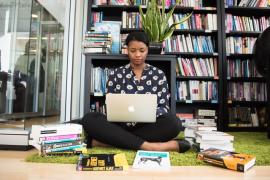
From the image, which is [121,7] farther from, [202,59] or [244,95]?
[244,95]

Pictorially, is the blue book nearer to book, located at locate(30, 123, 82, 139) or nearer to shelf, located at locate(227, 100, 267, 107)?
book, located at locate(30, 123, 82, 139)

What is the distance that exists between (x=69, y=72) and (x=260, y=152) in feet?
6.12

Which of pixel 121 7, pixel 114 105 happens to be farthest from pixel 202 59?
pixel 114 105

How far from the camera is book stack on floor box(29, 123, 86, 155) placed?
1.34m

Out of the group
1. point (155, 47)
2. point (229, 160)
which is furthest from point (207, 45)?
point (229, 160)

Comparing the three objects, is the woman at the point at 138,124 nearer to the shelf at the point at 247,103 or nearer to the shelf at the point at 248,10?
the shelf at the point at 247,103

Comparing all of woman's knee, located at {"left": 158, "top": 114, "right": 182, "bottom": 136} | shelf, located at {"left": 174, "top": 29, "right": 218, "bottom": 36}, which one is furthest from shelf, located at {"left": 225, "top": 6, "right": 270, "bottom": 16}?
woman's knee, located at {"left": 158, "top": 114, "right": 182, "bottom": 136}

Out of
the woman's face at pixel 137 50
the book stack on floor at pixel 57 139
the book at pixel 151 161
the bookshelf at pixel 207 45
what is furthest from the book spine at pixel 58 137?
the bookshelf at pixel 207 45

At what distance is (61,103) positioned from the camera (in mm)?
2582

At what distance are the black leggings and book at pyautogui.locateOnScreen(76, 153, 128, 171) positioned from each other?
0.97ft

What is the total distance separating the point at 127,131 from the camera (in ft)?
5.21

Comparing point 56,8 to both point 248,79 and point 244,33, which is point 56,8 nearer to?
point 244,33

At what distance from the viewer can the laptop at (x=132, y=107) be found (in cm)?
146

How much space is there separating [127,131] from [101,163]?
18.0 inches
